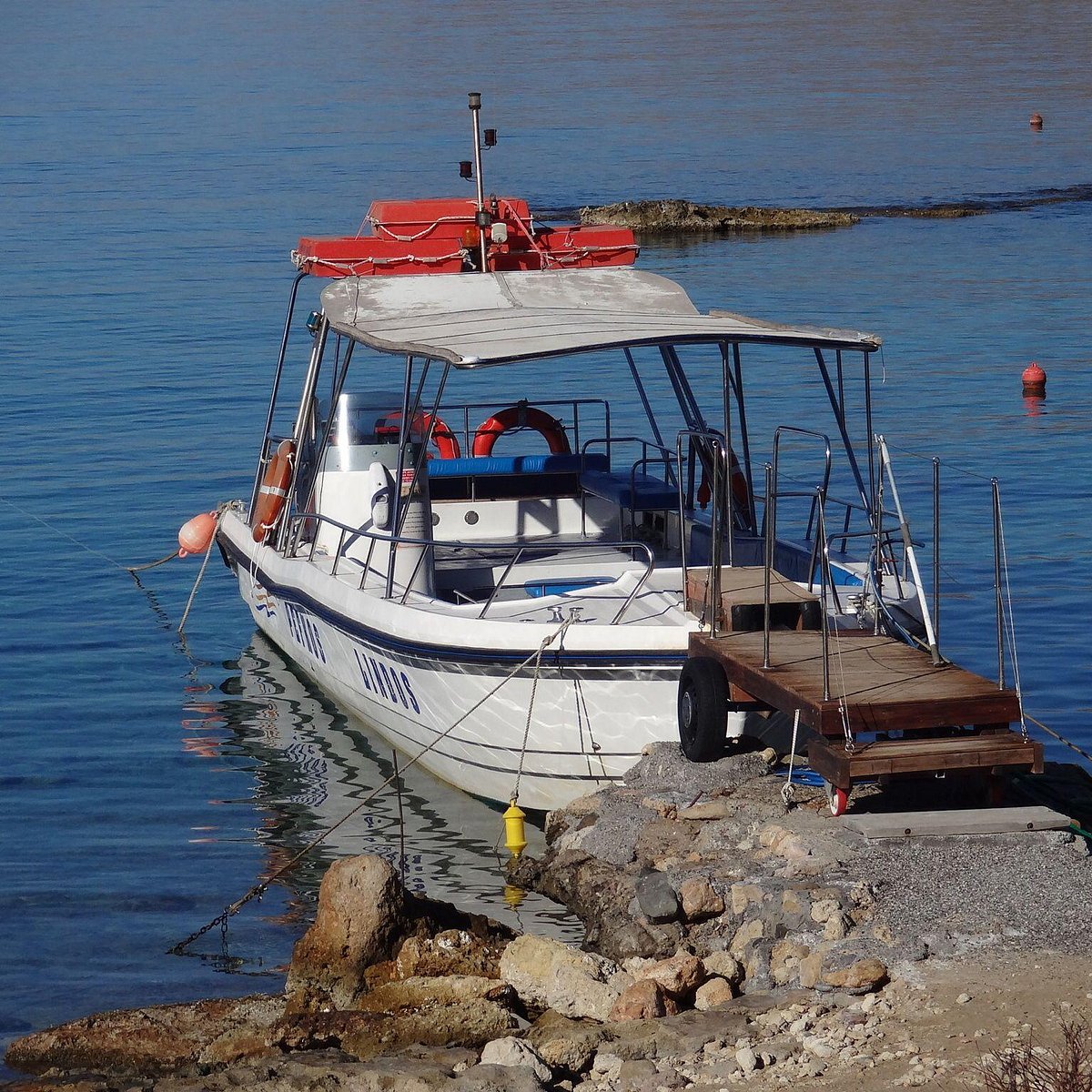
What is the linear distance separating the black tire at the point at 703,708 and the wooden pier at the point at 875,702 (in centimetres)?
7

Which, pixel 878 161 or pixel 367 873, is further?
pixel 878 161

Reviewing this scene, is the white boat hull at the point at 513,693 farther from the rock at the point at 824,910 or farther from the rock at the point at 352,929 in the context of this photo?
the rock at the point at 824,910

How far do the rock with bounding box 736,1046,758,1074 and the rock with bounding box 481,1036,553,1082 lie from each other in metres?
0.75

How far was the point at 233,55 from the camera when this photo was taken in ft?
350

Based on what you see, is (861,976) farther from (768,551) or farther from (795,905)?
(768,551)

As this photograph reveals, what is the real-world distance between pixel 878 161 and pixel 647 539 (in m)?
45.9

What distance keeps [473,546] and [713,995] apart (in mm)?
5226

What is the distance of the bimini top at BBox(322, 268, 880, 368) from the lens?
33.8ft

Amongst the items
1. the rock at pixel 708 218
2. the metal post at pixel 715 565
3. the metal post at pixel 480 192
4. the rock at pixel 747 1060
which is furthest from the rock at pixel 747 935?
the rock at pixel 708 218

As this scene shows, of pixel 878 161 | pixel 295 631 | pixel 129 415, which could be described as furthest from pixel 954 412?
pixel 878 161

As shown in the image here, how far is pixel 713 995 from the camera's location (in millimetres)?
7855

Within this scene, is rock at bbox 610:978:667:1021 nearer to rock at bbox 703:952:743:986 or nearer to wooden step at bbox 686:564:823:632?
rock at bbox 703:952:743:986

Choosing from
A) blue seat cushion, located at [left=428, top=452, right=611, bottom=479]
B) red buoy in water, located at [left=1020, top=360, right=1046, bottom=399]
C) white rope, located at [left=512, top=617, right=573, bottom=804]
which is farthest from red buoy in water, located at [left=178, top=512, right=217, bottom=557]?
red buoy in water, located at [left=1020, top=360, right=1046, bottom=399]

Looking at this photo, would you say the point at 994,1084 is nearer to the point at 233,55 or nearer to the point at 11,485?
the point at 11,485
